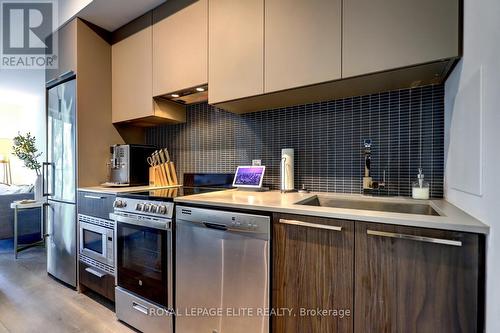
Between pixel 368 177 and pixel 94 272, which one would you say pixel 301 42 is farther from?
pixel 94 272

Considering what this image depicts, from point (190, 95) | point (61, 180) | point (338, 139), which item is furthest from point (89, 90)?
point (338, 139)

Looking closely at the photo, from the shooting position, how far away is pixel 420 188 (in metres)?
1.41

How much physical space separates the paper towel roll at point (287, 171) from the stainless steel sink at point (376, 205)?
0.23m

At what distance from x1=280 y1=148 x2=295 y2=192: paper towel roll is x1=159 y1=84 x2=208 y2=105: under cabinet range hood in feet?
2.65

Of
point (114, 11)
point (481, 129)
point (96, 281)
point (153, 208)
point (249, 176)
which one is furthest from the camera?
point (114, 11)

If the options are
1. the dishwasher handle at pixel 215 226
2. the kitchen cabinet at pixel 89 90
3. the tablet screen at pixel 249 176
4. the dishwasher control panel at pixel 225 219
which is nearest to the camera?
the dishwasher control panel at pixel 225 219

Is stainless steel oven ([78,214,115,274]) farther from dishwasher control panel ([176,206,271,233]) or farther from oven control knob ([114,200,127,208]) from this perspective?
dishwasher control panel ([176,206,271,233])

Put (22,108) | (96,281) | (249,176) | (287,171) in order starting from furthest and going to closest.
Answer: (22,108)
(96,281)
(249,176)
(287,171)

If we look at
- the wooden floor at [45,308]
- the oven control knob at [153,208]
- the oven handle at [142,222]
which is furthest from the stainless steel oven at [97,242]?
the oven control knob at [153,208]

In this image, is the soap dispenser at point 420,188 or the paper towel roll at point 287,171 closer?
the soap dispenser at point 420,188

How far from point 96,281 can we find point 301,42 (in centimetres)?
240

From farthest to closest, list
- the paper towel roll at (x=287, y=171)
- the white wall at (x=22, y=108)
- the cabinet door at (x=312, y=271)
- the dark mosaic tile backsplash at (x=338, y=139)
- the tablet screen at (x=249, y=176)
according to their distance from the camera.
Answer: the white wall at (x=22, y=108)
the tablet screen at (x=249, y=176)
the paper towel roll at (x=287, y=171)
the dark mosaic tile backsplash at (x=338, y=139)
the cabinet door at (x=312, y=271)

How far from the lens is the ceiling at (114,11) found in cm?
209

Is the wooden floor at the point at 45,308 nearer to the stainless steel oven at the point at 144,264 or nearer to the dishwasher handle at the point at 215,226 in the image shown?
the stainless steel oven at the point at 144,264
